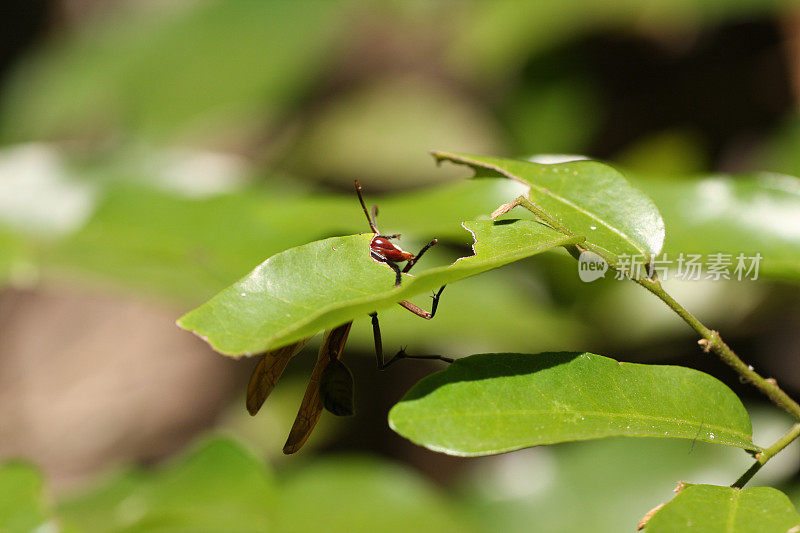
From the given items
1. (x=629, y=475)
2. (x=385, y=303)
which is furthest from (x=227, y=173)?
(x=385, y=303)

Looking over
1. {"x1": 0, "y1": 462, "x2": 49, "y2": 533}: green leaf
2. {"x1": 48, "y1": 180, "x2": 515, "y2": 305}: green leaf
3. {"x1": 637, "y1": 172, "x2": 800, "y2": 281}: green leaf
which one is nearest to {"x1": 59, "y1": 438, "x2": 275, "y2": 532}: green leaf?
{"x1": 0, "y1": 462, "x2": 49, "y2": 533}: green leaf

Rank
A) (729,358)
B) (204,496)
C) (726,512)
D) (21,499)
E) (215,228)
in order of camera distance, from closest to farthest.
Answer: (726,512), (729,358), (21,499), (204,496), (215,228)

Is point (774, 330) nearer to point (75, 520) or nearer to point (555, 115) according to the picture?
point (555, 115)

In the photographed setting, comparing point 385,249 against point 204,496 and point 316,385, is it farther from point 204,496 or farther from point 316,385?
point 204,496

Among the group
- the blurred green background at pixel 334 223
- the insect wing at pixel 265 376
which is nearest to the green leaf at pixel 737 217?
the blurred green background at pixel 334 223

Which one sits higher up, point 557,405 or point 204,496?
point 557,405

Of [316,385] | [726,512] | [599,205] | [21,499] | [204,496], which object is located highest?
[599,205]

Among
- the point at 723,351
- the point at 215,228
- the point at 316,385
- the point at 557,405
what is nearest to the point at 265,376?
the point at 316,385
